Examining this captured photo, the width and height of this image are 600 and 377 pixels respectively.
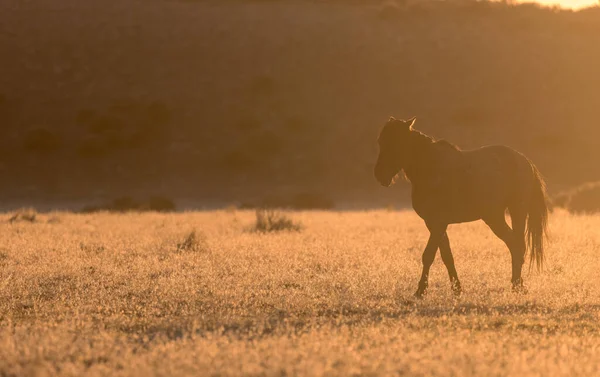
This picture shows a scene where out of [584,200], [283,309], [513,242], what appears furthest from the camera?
[584,200]

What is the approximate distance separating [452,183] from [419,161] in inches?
18.0

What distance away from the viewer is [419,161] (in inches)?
391

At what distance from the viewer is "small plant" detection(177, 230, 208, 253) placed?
14.7 meters

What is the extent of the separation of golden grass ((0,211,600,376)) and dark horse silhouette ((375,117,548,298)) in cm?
65

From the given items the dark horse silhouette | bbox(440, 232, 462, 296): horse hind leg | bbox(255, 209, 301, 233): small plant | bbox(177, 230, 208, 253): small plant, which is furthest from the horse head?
bbox(255, 209, 301, 233): small plant

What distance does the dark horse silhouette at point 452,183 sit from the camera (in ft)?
32.2

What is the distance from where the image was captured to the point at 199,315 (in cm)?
846

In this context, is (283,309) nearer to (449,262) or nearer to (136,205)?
(449,262)

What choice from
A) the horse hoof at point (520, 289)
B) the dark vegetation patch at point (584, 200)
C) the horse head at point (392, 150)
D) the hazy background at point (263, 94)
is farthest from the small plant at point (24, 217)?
the dark vegetation patch at point (584, 200)

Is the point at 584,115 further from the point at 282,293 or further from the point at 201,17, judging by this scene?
the point at 282,293

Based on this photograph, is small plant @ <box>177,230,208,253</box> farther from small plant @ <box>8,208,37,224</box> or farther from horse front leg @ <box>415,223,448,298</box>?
small plant @ <box>8,208,37,224</box>

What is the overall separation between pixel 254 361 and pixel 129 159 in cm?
3227

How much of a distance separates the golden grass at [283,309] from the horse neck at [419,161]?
137 cm

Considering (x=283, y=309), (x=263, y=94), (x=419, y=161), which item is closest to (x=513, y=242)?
(x=419, y=161)
